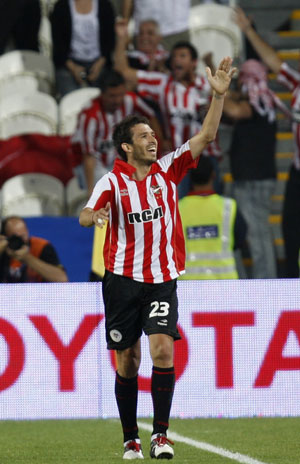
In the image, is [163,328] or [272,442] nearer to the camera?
[163,328]

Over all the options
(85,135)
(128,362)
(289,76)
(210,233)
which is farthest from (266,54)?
(128,362)

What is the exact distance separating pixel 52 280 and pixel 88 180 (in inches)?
81.1

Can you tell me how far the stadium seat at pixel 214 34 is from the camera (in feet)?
48.9

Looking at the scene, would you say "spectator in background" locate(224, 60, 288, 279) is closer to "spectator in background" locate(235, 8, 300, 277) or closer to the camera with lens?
"spectator in background" locate(235, 8, 300, 277)

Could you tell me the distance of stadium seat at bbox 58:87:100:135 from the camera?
1416cm

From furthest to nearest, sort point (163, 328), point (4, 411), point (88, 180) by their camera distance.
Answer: point (88, 180) → point (4, 411) → point (163, 328)

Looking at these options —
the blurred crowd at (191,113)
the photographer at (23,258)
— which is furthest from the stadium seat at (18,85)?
the photographer at (23,258)

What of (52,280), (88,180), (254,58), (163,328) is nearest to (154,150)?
(163,328)

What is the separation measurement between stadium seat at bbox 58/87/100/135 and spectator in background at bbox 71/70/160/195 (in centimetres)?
124

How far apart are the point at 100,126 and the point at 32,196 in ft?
3.89

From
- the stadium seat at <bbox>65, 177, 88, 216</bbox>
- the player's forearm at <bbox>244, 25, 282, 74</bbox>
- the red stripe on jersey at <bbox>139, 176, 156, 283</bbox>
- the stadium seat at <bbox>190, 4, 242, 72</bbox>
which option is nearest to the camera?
the red stripe on jersey at <bbox>139, 176, 156, 283</bbox>

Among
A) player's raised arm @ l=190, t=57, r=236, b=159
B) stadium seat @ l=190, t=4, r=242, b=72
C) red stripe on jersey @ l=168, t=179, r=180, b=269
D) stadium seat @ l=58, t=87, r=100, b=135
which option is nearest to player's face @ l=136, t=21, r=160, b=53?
stadium seat @ l=58, t=87, r=100, b=135

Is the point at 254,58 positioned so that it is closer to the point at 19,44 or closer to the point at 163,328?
the point at 19,44

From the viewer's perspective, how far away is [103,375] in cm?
932
